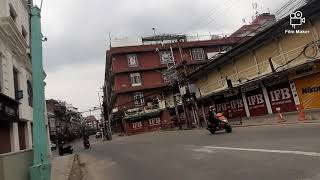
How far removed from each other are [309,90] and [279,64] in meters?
3.25

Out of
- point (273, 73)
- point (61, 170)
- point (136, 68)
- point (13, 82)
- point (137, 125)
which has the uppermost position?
point (136, 68)

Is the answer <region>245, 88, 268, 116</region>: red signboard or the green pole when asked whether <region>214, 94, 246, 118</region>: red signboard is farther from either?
the green pole

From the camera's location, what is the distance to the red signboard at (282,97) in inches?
1117

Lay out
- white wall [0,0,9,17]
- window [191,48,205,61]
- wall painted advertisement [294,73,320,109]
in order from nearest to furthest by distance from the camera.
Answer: white wall [0,0,9,17]
wall painted advertisement [294,73,320,109]
window [191,48,205,61]

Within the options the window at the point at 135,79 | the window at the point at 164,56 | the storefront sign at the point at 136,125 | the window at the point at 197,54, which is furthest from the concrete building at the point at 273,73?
the window at the point at 197,54

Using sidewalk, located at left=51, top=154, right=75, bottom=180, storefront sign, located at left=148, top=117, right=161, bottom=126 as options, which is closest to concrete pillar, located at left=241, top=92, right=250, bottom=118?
sidewalk, located at left=51, top=154, right=75, bottom=180

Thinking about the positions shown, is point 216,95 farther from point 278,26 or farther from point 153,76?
point 153,76

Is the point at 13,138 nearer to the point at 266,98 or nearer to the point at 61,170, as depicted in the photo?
the point at 61,170

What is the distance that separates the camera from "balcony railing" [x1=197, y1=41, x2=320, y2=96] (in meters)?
24.7

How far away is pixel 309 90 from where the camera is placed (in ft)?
84.9

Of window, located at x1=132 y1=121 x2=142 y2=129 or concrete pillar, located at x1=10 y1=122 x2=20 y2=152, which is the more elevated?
window, located at x1=132 y1=121 x2=142 y2=129

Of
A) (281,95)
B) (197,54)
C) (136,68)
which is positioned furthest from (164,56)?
(281,95)

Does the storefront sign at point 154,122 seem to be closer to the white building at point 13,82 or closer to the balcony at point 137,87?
the balcony at point 137,87

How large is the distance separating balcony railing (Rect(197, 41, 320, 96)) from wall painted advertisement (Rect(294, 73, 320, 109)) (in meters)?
1.24
